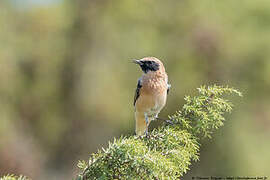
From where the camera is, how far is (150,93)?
5.52 meters

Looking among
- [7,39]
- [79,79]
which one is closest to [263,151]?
[79,79]

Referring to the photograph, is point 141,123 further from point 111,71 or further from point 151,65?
point 111,71

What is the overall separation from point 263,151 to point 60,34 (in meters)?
8.01

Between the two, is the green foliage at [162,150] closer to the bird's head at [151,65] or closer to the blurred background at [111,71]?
the bird's head at [151,65]

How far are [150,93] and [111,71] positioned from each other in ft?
27.6

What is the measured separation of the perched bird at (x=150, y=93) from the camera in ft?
18.1

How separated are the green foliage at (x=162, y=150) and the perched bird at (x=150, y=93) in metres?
2.21

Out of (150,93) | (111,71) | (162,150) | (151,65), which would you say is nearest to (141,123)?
(150,93)

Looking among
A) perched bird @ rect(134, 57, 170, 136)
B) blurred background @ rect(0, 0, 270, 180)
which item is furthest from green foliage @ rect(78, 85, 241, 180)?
blurred background @ rect(0, 0, 270, 180)

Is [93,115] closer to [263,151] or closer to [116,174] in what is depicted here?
[263,151]

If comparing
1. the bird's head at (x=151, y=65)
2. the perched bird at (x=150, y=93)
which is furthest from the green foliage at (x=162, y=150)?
the bird's head at (x=151, y=65)

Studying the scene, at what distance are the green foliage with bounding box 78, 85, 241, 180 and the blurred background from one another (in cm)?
844

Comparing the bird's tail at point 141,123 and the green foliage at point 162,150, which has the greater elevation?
the bird's tail at point 141,123

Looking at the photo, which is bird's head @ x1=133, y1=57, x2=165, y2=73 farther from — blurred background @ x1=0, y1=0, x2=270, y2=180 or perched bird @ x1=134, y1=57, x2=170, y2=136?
blurred background @ x1=0, y1=0, x2=270, y2=180
